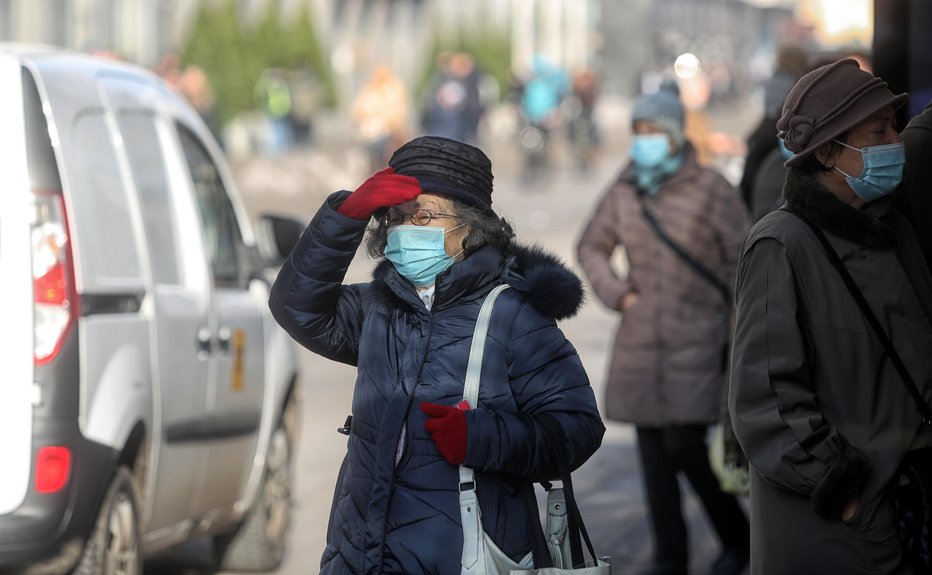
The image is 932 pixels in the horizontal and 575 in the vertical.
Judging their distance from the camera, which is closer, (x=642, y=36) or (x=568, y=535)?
(x=568, y=535)

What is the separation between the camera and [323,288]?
420cm

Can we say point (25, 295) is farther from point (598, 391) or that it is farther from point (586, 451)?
point (598, 391)

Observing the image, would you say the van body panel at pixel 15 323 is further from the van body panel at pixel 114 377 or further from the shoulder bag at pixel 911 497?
the shoulder bag at pixel 911 497

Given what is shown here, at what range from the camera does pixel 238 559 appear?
7734 millimetres

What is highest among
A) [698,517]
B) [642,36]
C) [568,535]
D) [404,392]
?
[642,36]

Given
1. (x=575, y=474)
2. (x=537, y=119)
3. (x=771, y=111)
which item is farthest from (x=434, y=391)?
(x=537, y=119)

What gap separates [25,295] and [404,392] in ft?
6.32

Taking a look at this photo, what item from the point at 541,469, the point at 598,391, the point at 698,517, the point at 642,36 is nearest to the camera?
the point at 541,469

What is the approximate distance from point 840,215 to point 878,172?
132 millimetres

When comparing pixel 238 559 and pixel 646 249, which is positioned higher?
pixel 646 249

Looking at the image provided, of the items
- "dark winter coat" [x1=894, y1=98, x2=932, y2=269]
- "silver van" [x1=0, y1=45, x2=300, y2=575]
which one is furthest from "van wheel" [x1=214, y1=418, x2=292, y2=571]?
"dark winter coat" [x1=894, y1=98, x2=932, y2=269]

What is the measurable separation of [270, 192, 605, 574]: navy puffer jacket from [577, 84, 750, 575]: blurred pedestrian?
3.14 meters

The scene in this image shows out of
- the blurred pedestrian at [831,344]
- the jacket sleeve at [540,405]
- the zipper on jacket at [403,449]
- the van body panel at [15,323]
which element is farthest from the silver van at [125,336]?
the blurred pedestrian at [831,344]

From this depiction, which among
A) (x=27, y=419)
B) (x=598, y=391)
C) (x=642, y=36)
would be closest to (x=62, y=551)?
(x=27, y=419)
